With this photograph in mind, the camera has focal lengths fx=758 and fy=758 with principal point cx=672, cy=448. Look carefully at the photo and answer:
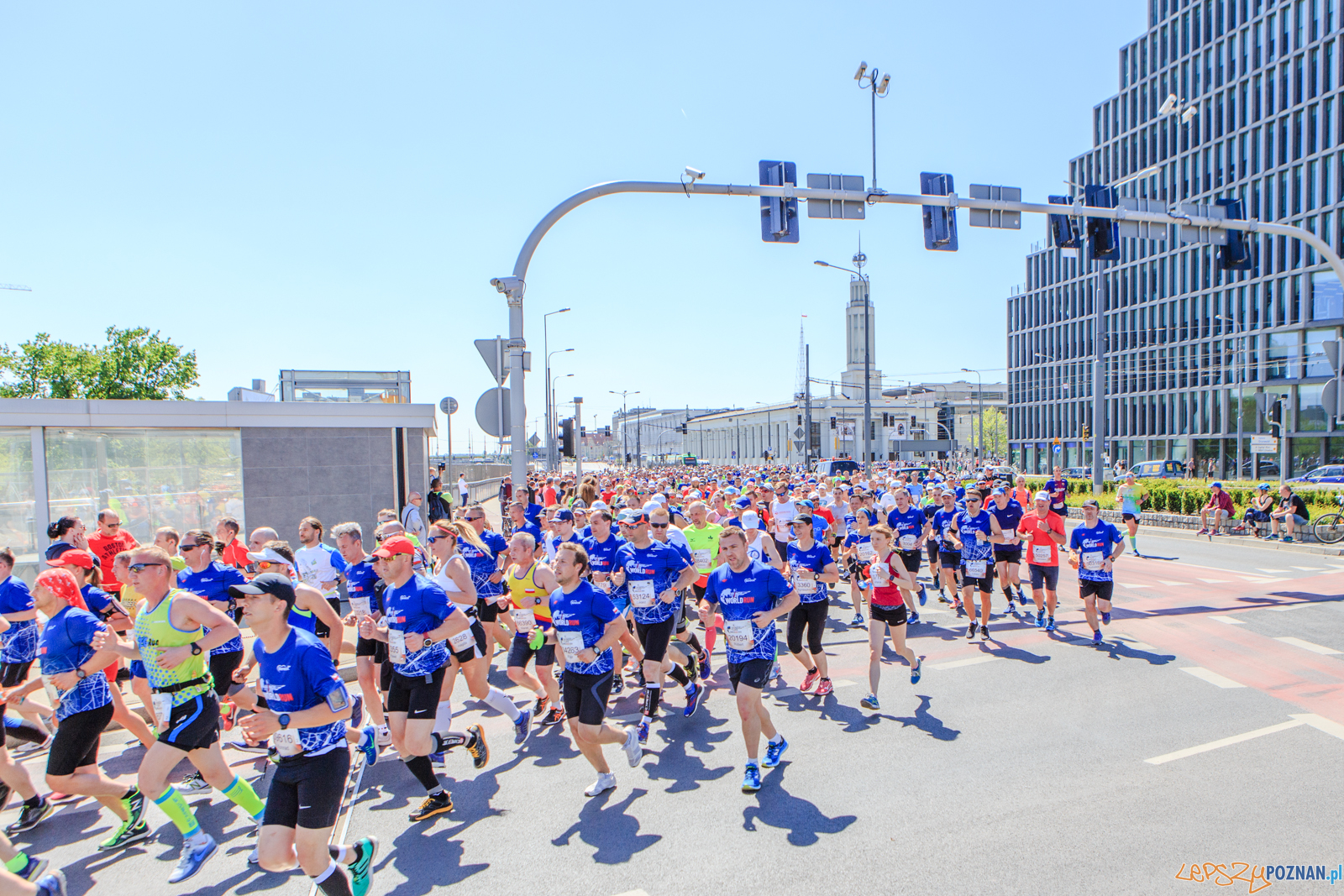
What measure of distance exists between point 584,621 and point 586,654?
23 centimetres

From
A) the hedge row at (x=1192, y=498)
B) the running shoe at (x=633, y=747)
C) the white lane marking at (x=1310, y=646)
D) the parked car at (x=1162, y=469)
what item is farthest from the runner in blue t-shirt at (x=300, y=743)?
the parked car at (x=1162, y=469)

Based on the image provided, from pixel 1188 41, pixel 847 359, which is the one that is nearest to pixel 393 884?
pixel 1188 41

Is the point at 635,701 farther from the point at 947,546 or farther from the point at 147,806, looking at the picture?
the point at 947,546

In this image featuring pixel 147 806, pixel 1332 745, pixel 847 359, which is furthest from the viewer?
pixel 847 359

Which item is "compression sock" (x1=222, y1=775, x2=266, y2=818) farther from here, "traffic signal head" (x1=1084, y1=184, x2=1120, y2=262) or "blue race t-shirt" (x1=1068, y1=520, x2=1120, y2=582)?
"traffic signal head" (x1=1084, y1=184, x2=1120, y2=262)

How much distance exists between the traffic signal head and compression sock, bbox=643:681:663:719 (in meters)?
8.60

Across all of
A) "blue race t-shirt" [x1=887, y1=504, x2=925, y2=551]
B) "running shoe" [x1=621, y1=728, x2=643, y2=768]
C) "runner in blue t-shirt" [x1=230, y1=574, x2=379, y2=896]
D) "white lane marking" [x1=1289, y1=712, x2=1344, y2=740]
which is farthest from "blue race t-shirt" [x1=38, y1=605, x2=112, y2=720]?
"white lane marking" [x1=1289, y1=712, x2=1344, y2=740]

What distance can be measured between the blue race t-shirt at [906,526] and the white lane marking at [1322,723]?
4575 millimetres

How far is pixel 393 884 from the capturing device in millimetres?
4199

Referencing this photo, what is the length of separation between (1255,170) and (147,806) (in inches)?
2460

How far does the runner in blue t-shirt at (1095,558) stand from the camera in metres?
8.91

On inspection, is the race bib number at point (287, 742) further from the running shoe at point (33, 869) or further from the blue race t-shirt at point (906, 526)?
the blue race t-shirt at point (906, 526)

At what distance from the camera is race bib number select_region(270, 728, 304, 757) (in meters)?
3.67

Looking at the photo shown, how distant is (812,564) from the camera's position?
7.01 meters
